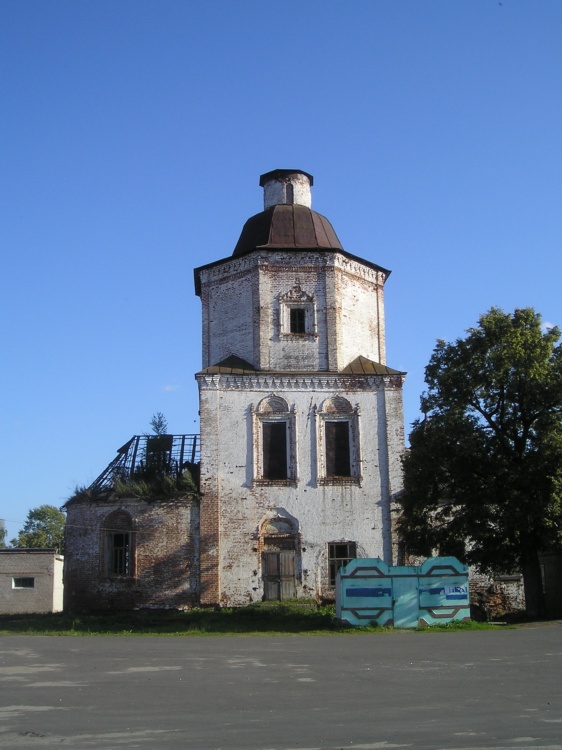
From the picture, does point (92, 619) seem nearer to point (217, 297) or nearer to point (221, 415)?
point (221, 415)

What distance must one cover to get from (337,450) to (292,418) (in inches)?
72.9

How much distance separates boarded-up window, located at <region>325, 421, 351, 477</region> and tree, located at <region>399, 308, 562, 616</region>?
382cm

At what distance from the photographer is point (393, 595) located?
21297 mm

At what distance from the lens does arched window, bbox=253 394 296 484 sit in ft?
90.0

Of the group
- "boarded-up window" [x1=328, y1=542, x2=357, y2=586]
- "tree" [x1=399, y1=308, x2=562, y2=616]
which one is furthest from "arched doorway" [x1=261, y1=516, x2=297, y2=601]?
"tree" [x1=399, y1=308, x2=562, y2=616]

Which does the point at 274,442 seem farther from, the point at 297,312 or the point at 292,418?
the point at 297,312

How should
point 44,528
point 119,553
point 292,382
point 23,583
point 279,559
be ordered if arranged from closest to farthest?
point 279,559 → point 119,553 → point 292,382 → point 23,583 → point 44,528

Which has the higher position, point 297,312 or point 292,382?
point 297,312

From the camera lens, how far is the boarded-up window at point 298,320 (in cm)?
2911

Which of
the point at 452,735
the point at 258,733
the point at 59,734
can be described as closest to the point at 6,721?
the point at 59,734

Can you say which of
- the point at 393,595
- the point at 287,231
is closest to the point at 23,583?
the point at 287,231

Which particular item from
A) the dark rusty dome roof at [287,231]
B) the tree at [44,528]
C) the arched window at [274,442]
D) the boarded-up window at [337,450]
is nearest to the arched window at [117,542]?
the arched window at [274,442]

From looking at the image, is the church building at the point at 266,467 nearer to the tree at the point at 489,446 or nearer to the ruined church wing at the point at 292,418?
the ruined church wing at the point at 292,418

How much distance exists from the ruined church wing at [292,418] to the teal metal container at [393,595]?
539 centimetres
